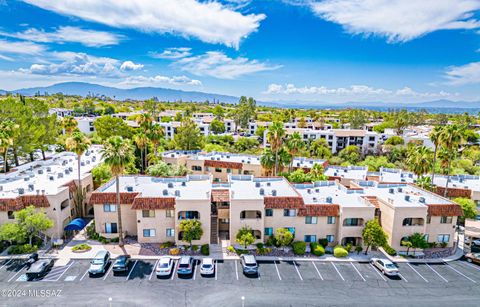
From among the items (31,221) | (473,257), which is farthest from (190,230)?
(473,257)

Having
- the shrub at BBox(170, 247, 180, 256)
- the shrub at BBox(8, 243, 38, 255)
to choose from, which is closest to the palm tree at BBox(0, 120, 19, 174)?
the shrub at BBox(8, 243, 38, 255)

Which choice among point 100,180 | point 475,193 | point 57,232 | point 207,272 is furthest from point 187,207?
point 475,193

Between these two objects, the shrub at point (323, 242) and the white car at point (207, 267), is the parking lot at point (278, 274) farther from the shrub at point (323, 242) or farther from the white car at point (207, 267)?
the shrub at point (323, 242)

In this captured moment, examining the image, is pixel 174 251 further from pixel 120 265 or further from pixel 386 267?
pixel 386 267

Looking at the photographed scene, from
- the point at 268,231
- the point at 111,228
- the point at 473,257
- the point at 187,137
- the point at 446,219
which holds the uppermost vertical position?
the point at 187,137

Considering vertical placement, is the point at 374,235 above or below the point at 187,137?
below

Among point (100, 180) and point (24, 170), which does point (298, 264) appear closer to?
point (100, 180)
